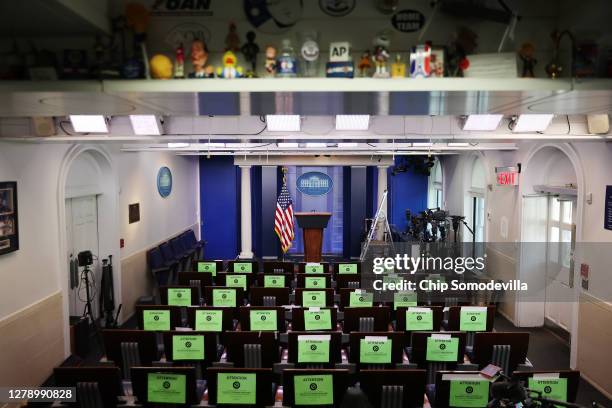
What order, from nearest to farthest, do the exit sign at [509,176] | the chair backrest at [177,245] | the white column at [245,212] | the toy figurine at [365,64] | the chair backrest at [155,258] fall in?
the toy figurine at [365,64] → the exit sign at [509,176] → the chair backrest at [155,258] → the chair backrest at [177,245] → the white column at [245,212]

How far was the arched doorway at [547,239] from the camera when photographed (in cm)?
792

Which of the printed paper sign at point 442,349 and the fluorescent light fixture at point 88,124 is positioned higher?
the fluorescent light fixture at point 88,124

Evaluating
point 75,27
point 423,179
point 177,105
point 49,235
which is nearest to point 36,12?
point 75,27

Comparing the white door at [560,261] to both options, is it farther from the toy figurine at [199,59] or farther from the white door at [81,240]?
the white door at [81,240]

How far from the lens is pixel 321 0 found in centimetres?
274

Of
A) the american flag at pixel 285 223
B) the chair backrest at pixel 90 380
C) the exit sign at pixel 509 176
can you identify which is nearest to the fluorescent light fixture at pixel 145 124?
the chair backrest at pixel 90 380

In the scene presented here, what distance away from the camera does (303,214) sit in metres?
12.2

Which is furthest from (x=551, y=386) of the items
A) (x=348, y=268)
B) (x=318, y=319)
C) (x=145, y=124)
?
(x=348, y=268)

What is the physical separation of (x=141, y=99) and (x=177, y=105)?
23 cm

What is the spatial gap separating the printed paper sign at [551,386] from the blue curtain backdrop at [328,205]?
1140 centimetres

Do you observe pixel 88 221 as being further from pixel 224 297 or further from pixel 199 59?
pixel 199 59

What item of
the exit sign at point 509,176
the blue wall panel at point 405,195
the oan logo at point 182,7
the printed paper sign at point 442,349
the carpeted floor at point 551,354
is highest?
the oan logo at point 182,7

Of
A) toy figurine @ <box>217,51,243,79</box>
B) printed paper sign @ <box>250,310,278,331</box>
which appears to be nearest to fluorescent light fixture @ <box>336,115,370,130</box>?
printed paper sign @ <box>250,310,278,331</box>

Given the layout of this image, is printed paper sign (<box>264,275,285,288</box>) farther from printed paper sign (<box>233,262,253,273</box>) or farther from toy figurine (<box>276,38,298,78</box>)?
toy figurine (<box>276,38,298,78</box>)
